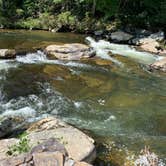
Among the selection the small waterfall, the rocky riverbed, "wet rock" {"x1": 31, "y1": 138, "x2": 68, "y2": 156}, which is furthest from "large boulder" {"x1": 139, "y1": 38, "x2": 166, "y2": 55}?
"wet rock" {"x1": 31, "y1": 138, "x2": 68, "y2": 156}

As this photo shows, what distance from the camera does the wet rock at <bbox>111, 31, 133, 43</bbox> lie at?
76.5 ft

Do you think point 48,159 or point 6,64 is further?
point 6,64

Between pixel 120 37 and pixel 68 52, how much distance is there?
601 centimetres

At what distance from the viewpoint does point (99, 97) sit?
13.5 m

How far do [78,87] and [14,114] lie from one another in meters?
3.34

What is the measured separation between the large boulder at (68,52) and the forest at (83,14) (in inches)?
271

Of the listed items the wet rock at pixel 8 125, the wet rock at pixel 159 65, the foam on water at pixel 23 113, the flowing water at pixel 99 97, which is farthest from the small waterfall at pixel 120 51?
the wet rock at pixel 8 125

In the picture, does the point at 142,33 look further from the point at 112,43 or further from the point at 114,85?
the point at 114,85

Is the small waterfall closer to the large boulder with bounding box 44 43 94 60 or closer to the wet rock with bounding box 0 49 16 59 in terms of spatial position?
the large boulder with bounding box 44 43 94 60

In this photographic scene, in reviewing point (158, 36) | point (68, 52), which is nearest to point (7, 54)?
point (68, 52)

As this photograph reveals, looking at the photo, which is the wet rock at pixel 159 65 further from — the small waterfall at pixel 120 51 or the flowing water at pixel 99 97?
the small waterfall at pixel 120 51

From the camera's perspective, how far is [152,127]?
11203 millimetres

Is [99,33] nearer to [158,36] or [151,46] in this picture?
[158,36]

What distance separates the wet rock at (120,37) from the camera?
23312mm
